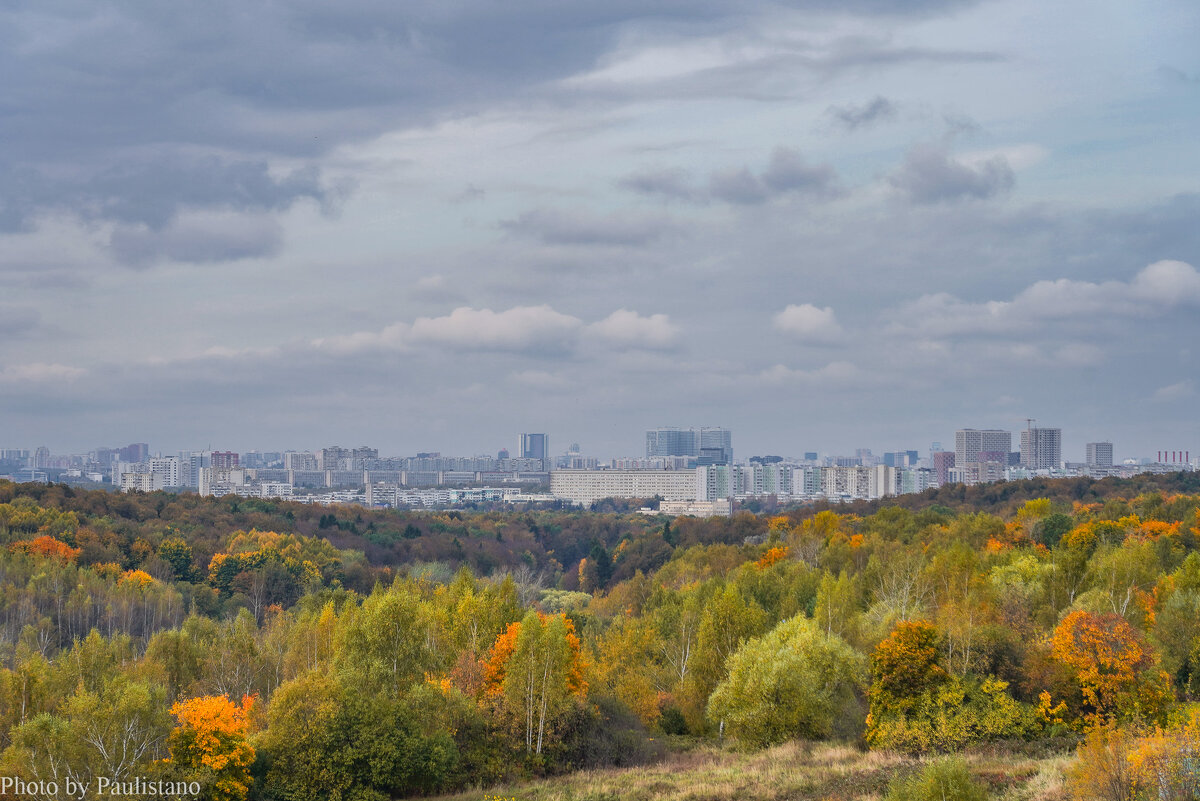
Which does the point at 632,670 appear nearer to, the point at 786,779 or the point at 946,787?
the point at 786,779

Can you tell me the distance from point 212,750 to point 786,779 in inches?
824

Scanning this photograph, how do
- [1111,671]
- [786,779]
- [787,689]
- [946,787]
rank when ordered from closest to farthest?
[946,787] → [786,779] → [1111,671] → [787,689]

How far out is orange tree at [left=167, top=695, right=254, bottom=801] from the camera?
36000 mm

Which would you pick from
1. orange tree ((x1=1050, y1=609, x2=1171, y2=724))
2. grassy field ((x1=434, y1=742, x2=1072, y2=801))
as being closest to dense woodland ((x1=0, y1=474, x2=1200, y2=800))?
orange tree ((x1=1050, y1=609, x2=1171, y2=724))

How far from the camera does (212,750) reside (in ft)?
119

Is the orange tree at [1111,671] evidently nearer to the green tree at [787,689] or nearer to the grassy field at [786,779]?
the grassy field at [786,779]

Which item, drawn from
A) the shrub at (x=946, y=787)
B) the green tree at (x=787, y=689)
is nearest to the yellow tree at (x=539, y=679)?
the green tree at (x=787, y=689)

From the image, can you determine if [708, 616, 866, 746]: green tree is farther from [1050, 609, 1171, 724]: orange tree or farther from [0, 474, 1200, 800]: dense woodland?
[1050, 609, 1171, 724]: orange tree

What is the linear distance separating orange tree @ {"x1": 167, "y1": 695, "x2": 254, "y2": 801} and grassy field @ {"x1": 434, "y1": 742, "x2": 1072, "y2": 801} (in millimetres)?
8038

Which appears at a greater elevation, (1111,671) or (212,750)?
(1111,671)

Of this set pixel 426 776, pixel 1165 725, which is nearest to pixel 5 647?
pixel 426 776

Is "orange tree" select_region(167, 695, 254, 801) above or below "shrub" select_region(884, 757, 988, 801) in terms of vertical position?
below

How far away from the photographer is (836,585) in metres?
65.8

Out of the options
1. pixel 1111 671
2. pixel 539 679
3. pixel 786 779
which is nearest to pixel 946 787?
pixel 786 779
